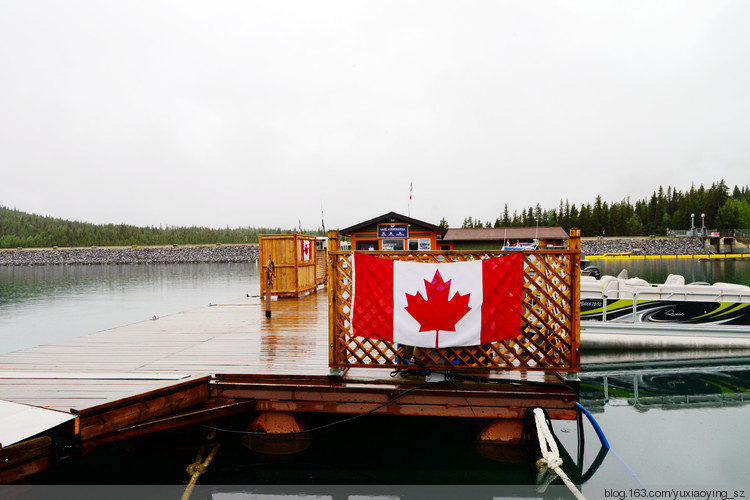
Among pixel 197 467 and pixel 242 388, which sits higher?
pixel 242 388

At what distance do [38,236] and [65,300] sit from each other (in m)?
147

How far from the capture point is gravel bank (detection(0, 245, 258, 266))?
106 meters

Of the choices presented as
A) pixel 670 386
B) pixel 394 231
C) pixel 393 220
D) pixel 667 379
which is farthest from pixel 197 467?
pixel 393 220

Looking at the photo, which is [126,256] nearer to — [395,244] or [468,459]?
[395,244]

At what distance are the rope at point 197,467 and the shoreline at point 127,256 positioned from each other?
102 metres

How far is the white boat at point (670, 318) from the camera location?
1157cm

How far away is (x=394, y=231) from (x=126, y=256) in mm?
110729

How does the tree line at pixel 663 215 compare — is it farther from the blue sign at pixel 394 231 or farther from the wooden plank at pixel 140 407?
the wooden plank at pixel 140 407

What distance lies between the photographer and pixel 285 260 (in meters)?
12.5

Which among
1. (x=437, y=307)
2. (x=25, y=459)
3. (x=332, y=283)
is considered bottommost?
(x=25, y=459)

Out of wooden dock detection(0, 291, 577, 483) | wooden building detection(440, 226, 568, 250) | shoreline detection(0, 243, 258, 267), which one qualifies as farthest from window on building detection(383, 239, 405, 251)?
shoreline detection(0, 243, 258, 267)

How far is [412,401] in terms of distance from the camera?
4.86 m

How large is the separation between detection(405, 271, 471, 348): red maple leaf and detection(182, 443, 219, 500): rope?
3.19m

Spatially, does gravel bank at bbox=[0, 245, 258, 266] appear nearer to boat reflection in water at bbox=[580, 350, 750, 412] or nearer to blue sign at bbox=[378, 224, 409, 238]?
blue sign at bbox=[378, 224, 409, 238]
